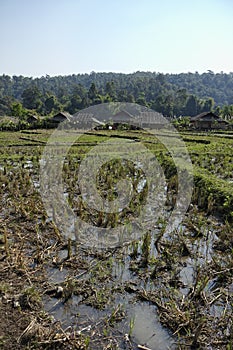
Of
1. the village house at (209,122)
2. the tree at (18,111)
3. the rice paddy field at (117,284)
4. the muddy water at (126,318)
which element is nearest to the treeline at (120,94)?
the tree at (18,111)

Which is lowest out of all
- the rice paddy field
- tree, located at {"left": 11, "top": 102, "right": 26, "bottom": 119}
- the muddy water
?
the muddy water

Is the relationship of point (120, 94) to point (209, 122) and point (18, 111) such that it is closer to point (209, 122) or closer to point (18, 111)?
point (18, 111)

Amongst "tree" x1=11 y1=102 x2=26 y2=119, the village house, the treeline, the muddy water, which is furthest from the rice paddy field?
→ the treeline

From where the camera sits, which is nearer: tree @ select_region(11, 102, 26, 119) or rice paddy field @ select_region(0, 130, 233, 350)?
rice paddy field @ select_region(0, 130, 233, 350)

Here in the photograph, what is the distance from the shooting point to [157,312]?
4168 millimetres

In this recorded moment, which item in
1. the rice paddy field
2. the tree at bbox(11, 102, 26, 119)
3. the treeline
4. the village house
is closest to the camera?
the rice paddy field

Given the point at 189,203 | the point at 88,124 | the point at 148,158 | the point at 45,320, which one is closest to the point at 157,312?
Result: the point at 45,320

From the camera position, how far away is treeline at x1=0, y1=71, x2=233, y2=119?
60594mm

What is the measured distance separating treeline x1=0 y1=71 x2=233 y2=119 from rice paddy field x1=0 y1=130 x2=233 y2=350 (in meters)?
40.6

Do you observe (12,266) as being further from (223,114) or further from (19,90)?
(19,90)

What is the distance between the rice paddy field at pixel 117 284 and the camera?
370 centimetres

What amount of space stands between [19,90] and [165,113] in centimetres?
6649

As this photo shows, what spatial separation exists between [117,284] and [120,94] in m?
70.5

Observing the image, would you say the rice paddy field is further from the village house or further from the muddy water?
the village house
